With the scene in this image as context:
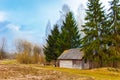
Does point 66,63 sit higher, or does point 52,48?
point 52,48

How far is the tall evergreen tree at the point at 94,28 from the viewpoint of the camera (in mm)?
49531

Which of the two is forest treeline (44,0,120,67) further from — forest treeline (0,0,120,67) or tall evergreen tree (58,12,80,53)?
tall evergreen tree (58,12,80,53)

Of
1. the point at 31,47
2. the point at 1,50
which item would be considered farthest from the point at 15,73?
the point at 1,50

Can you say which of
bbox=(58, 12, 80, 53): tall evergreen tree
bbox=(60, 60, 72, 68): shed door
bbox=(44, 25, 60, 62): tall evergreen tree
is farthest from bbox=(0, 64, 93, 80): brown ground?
bbox=(44, 25, 60, 62): tall evergreen tree

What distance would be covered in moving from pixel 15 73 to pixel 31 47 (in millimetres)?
45642

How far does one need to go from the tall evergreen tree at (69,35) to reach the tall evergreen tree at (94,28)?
591 inches

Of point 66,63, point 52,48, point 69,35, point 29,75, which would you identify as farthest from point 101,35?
point 29,75

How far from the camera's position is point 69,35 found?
215ft

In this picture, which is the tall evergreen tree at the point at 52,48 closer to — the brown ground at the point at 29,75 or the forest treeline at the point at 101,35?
the forest treeline at the point at 101,35

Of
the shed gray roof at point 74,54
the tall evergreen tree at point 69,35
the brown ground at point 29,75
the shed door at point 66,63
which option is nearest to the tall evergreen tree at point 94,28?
the shed gray roof at point 74,54

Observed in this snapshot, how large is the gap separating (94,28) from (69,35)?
1603cm

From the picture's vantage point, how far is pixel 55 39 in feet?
226

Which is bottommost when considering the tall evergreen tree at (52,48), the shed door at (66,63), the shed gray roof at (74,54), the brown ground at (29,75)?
the brown ground at (29,75)

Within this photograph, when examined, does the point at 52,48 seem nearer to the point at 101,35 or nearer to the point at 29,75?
the point at 101,35
